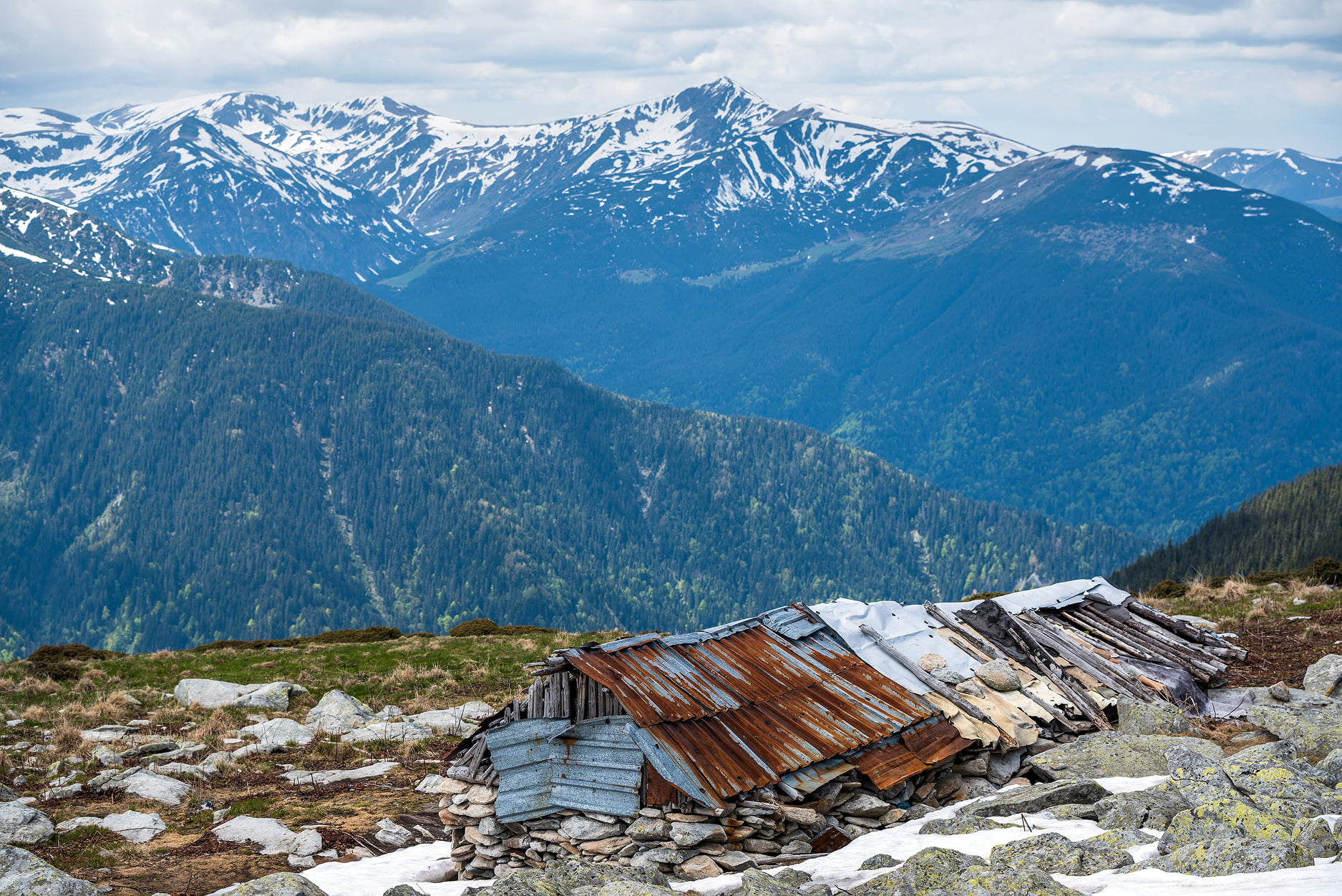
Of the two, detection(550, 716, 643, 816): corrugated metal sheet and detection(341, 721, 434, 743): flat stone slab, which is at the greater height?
detection(550, 716, 643, 816): corrugated metal sheet

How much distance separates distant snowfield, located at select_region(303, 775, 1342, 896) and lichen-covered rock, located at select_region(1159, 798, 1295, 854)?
1.62 ft

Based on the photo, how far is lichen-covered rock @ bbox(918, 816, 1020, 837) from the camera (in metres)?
17.6

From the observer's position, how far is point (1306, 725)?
20.9 metres

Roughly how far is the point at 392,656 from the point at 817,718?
94.6 ft

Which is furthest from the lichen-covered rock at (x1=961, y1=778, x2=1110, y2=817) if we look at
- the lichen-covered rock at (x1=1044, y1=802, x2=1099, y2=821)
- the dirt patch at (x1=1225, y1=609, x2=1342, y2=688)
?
the dirt patch at (x1=1225, y1=609, x2=1342, y2=688)

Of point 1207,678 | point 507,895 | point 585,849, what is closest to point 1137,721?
point 1207,678

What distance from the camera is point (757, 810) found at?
62.4 feet

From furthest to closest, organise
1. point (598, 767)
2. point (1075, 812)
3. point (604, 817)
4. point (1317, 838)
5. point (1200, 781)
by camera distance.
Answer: point (598, 767) < point (604, 817) < point (1075, 812) < point (1200, 781) < point (1317, 838)

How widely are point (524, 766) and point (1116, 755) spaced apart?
12.3m

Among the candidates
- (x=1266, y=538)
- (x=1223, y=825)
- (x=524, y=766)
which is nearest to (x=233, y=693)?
(x=524, y=766)

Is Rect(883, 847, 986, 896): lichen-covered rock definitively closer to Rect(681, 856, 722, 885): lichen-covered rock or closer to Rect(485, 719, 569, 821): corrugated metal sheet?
Rect(681, 856, 722, 885): lichen-covered rock

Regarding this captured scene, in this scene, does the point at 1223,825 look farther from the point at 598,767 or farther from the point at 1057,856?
the point at 598,767

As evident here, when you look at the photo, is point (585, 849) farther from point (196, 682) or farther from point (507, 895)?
point (196, 682)

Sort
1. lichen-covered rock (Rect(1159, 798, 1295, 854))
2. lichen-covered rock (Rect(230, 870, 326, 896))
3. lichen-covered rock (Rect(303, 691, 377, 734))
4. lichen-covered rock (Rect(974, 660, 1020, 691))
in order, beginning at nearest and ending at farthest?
lichen-covered rock (Rect(1159, 798, 1295, 854)), lichen-covered rock (Rect(230, 870, 326, 896)), lichen-covered rock (Rect(974, 660, 1020, 691)), lichen-covered rock (Rect(303, 691, 377, 734))
